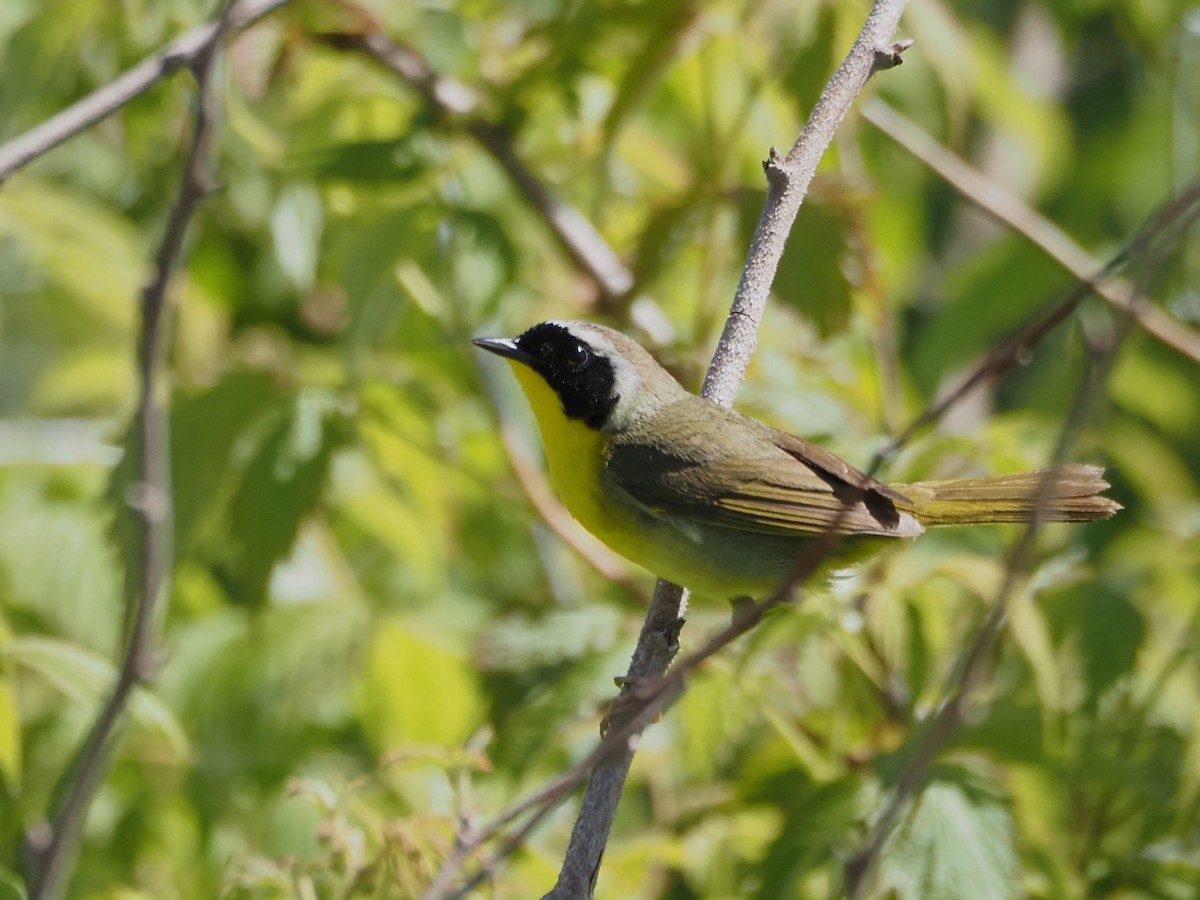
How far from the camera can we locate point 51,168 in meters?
5.67

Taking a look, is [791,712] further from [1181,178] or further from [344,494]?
[1181,178]

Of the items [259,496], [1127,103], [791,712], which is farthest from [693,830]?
[1127,103]

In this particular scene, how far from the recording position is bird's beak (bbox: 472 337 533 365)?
335 cm

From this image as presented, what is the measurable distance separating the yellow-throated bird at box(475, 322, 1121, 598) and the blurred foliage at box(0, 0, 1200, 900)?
0.10 meters

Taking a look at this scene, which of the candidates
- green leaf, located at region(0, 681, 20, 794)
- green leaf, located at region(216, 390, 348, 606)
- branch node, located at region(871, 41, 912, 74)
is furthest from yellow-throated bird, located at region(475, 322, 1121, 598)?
green leaf, located at region(0, 681, 20, 794)

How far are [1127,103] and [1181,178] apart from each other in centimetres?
473

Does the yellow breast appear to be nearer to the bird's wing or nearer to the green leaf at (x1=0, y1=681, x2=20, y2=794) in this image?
the bird's wing

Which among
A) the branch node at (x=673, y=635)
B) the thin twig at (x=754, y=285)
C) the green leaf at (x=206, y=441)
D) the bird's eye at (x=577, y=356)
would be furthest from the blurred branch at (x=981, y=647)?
the bird's eye at (x=577, y=356)

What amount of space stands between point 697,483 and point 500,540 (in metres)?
1.18

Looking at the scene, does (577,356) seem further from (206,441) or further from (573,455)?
(206,441)

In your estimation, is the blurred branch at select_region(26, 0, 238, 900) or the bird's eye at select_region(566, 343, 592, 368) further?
the bird's eye at select_region(566, 343, 592, 368)

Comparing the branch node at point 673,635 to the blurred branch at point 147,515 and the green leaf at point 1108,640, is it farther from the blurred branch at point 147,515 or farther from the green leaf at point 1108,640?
the blurred branch at point 147,515

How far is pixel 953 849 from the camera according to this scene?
8.36ft

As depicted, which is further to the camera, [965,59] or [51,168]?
[51,168]
